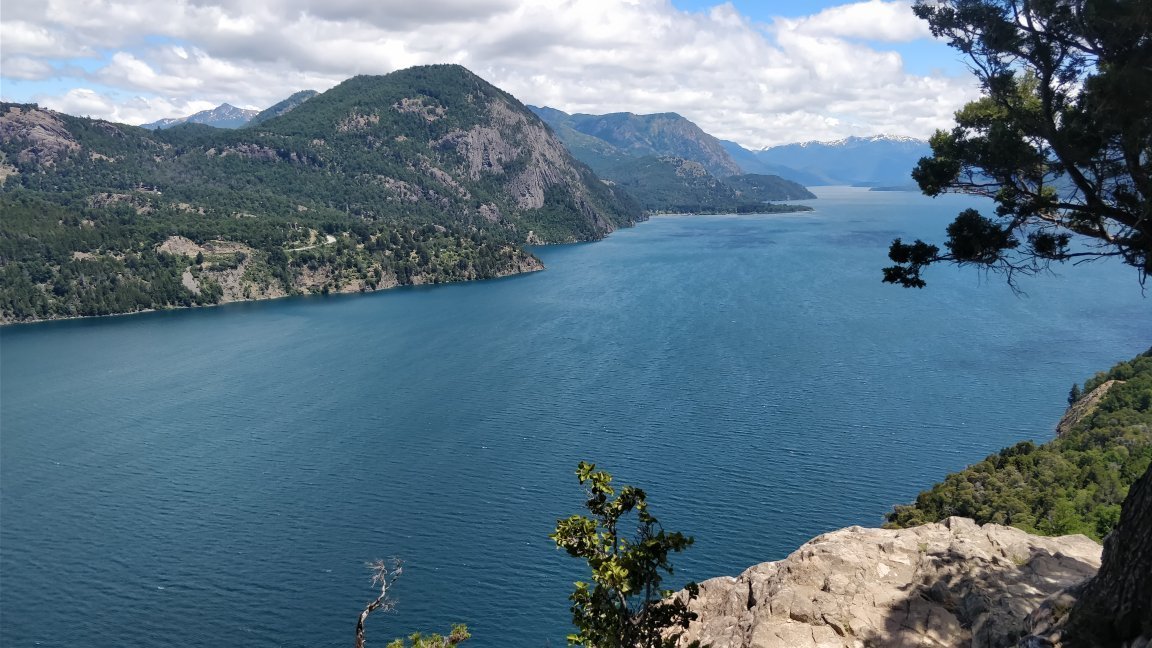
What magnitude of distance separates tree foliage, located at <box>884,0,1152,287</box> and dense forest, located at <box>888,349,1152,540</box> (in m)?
32.1

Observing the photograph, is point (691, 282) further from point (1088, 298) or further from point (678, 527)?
point (678, 527)

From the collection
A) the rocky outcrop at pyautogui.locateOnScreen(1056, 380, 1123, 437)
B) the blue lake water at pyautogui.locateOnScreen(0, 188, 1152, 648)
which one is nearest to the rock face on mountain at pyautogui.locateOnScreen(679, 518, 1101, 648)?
the blue lake water at pyautogui.locateOnScreen(0, 188, 1152, 648)

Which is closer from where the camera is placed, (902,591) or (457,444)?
(902,591)

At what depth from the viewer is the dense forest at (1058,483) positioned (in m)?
54.1

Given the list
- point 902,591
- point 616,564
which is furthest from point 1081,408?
point 616,564

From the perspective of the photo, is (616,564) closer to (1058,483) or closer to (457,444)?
(1058,483)

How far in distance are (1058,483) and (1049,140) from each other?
1884 inches

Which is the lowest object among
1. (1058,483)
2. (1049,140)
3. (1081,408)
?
(1081,408)

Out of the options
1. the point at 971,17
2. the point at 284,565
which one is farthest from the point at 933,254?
the point at 284,565

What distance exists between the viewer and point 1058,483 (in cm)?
6031

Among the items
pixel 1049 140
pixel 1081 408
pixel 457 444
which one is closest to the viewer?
pixel 1049 140

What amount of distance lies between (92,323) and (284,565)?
150m

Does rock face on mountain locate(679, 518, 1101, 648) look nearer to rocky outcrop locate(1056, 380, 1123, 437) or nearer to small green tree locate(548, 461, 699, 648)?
small green tree locate(548, 461, 699, 648)

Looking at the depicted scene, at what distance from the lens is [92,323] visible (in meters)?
181
